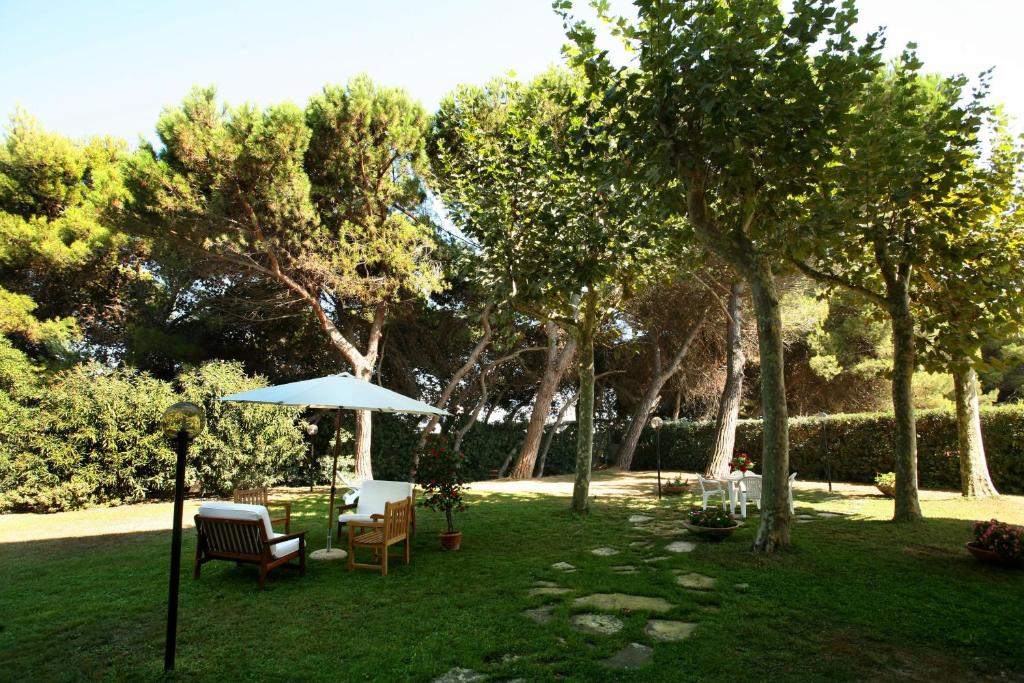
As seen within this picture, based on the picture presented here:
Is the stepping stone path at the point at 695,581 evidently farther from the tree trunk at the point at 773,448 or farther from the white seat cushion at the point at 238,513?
the white seat cushion at the point at 238,513

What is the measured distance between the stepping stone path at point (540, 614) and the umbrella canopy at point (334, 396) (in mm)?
2773

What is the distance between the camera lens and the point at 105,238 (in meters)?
13.8

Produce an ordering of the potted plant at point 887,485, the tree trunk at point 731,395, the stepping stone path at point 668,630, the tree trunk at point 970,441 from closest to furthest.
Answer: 1. the stepping stone path at point 668,630
2. the tree trunk at point 970,441
3. the potted plant at point 887,485
4. the tree trunk at point 731,395

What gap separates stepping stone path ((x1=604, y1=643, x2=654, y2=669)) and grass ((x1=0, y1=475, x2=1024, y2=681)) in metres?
0.07

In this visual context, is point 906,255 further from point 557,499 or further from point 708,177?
point 557,499

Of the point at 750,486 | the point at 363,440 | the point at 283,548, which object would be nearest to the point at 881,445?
the point at 750,486

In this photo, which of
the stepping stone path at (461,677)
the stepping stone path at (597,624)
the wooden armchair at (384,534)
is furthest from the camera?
the wooden armchair at (384,534)

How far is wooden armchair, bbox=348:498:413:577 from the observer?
5.53m

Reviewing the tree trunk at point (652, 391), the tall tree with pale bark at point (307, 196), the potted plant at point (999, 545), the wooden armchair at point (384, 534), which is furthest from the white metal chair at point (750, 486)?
the tree trunk at point (652, 391)

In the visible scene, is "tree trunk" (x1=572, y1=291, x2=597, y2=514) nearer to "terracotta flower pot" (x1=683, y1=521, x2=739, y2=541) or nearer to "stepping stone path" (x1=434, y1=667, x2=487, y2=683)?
"terracotta flower pot" (x1=683, y1=521, x2=739, y2=541)

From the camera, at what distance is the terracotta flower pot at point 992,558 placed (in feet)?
16.6

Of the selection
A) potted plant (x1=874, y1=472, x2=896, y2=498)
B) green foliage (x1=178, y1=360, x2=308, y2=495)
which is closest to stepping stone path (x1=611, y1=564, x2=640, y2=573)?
potted plant (x1=874, y1=472, x2=896, y2=498)

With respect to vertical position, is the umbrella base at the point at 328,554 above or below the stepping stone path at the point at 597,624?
below

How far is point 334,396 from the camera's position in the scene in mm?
6098
